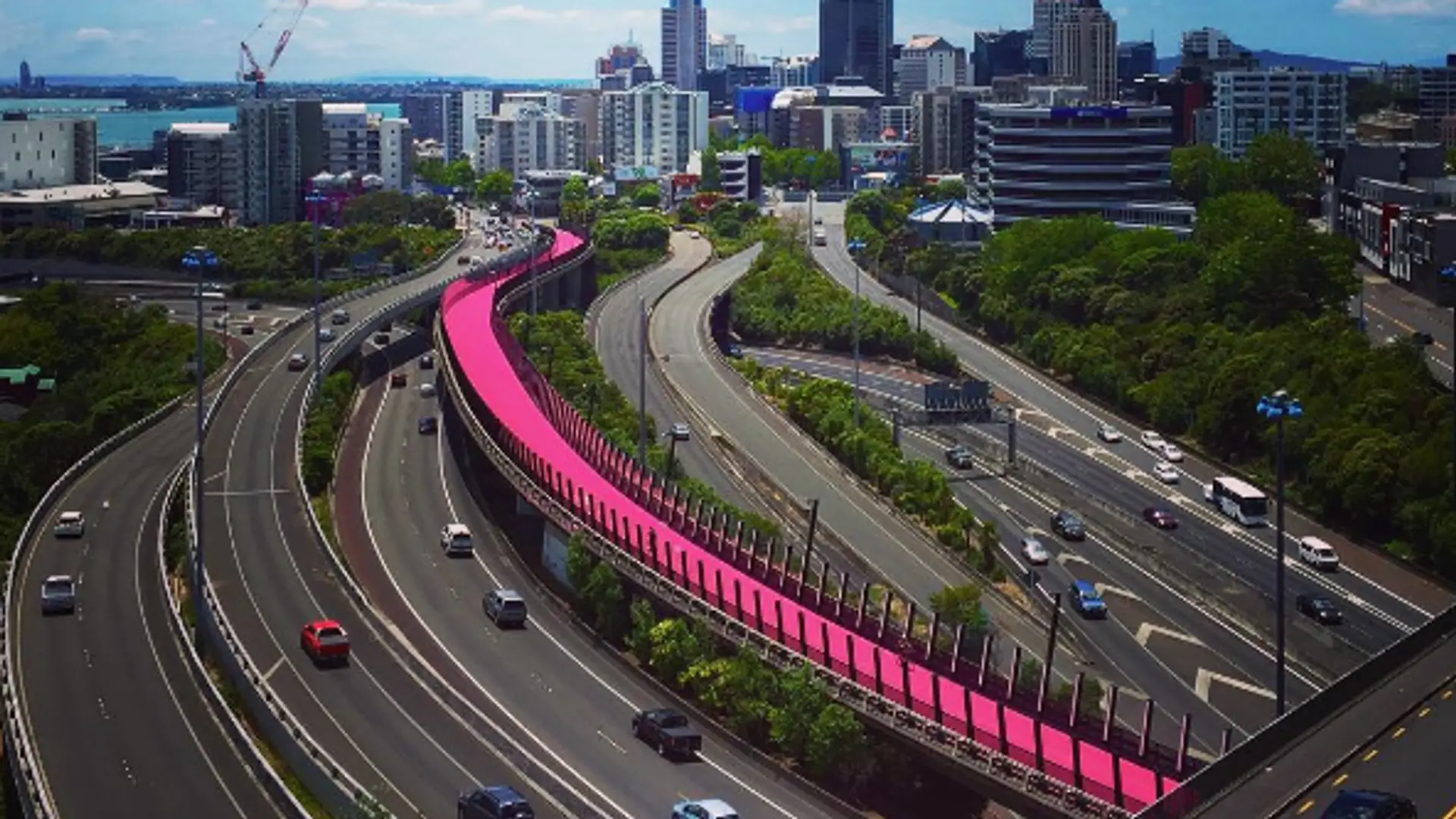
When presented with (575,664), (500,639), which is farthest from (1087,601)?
(500,639)

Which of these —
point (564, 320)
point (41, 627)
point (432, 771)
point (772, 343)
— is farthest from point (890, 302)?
point (432, 771)

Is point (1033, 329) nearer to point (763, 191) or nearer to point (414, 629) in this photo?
point (414, 629)

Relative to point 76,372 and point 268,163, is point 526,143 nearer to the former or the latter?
point 268,163

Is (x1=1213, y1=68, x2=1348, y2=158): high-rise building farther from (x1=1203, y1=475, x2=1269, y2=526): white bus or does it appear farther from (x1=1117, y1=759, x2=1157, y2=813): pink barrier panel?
(x1=1117, y1=759, x2=1157, y2=813): pink barrier panel

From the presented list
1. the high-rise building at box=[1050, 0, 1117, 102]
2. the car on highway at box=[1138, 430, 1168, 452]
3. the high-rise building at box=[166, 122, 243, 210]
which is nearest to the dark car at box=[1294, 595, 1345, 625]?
the car on highway at box=[1138, 430, 1168, 452]

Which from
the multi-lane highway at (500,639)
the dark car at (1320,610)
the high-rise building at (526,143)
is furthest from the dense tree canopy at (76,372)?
the high-rise building at (526,143)

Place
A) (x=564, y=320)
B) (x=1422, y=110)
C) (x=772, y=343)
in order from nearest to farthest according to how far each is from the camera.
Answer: (x=564, y=320) < (x=772, y=343) < (x=1422, y=110)
